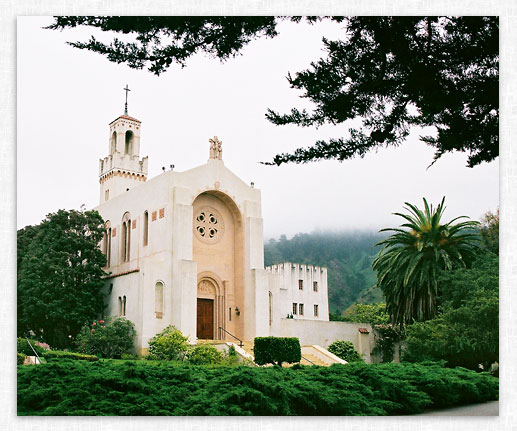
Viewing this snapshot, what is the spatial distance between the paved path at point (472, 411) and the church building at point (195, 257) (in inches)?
535

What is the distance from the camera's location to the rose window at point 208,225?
2477 cm

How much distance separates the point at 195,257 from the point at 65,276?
4.93m

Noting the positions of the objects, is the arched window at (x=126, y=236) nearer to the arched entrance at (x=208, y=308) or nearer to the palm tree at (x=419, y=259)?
the arched entrance at (x=208, y=308)

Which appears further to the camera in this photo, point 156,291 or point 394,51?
point 156,291

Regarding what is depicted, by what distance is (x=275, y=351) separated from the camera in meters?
19.8

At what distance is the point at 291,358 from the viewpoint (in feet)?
65.4

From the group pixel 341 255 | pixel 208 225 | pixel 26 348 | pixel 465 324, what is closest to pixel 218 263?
pixel 208 225

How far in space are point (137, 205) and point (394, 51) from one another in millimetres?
18322

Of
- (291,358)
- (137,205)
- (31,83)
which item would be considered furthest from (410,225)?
(137,205)

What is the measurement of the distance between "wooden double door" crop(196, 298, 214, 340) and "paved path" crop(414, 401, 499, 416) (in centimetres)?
1564

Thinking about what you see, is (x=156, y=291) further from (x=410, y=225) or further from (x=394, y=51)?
(x=394, y=51)

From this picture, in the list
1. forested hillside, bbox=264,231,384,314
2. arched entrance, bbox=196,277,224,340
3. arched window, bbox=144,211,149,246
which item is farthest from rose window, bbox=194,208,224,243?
forested hillside, bbox=264,231,384,314

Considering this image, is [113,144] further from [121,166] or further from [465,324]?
[465,324]

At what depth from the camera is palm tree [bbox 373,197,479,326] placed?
49.3ft
